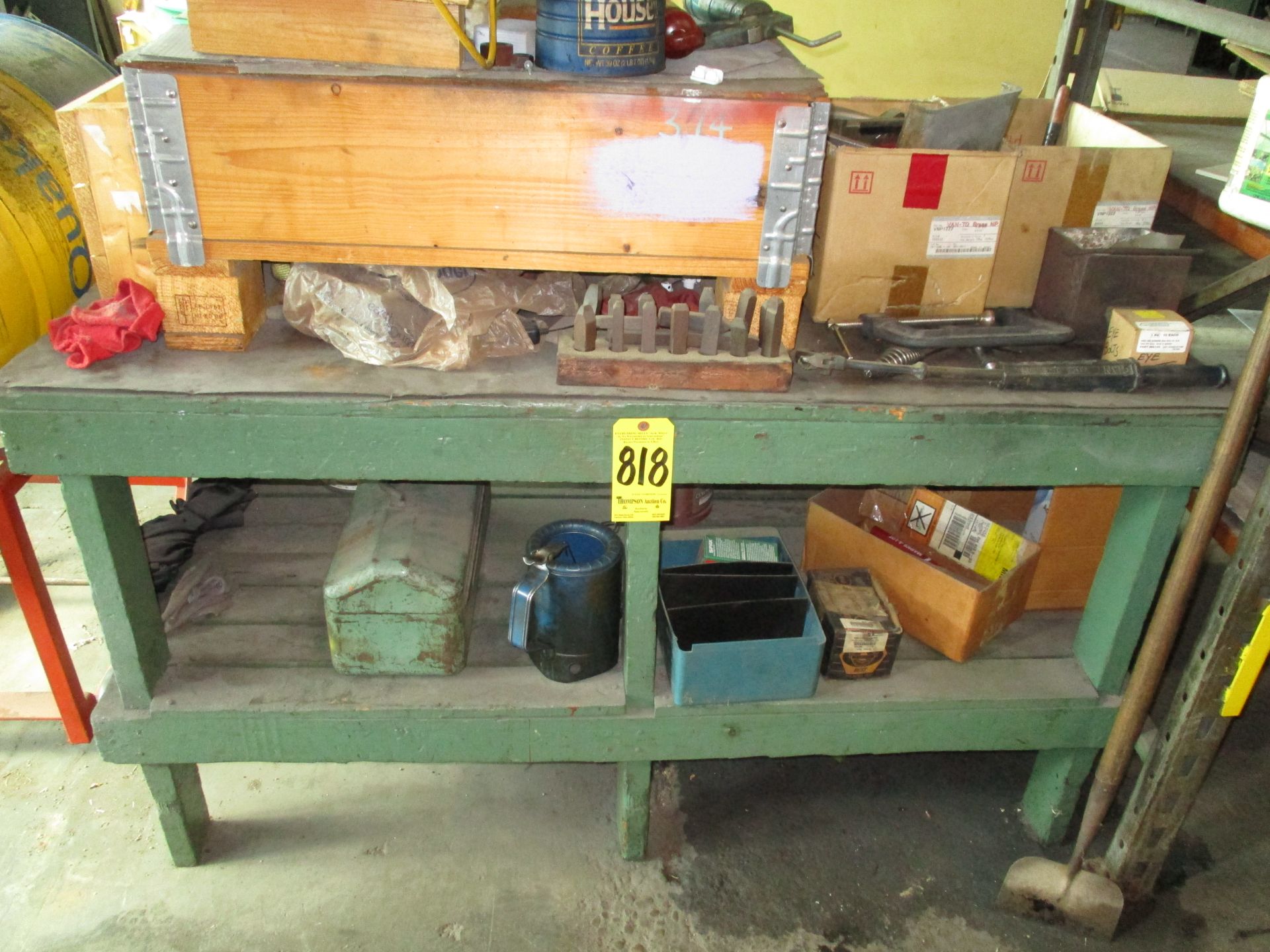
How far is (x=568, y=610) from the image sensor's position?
161cm

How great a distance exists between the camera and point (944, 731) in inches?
67.2

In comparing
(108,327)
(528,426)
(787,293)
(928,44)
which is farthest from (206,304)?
(928,44)

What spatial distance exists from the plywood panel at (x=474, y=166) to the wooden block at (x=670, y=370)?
0.17m

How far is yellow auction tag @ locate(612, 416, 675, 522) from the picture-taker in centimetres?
135

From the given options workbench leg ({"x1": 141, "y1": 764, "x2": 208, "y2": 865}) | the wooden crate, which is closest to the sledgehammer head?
the wooden crate

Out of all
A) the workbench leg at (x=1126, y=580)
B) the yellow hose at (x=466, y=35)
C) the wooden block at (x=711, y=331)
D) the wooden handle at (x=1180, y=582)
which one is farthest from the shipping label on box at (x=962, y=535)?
the yellow hose at (x=466, y=35)

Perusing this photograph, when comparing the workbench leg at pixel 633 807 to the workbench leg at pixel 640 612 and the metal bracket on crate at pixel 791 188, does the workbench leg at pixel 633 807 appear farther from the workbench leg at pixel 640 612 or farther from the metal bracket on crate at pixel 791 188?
the metal bracket on crate at pixel 791 188

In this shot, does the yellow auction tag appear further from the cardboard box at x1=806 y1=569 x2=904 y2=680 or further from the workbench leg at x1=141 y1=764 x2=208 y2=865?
the workbench leg at x1=141 y1=764 x2=208 y2=865

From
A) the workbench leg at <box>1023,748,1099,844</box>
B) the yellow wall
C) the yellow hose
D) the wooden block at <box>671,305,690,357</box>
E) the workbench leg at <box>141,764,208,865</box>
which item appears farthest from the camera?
the yellow wall

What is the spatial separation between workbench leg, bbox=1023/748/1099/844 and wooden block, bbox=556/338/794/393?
3.38 ft

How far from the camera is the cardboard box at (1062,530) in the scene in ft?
5.88

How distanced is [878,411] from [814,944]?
40.3 inches

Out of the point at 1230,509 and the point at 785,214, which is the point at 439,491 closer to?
the point at 785,214

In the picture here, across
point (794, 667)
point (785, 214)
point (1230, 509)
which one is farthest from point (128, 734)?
point (1230, 509)
